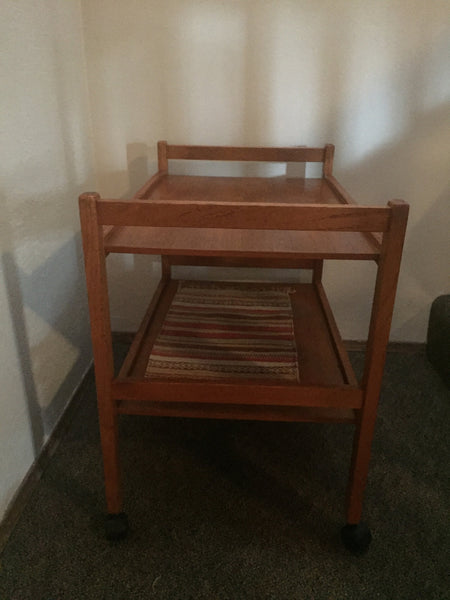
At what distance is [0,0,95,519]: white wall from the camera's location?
1.17 m

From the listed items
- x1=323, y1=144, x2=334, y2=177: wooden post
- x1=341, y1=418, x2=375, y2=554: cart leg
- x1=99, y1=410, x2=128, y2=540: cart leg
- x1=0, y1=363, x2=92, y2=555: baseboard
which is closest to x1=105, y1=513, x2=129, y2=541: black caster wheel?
x1=99, y1=410, x2=128, y2=540: cart leg

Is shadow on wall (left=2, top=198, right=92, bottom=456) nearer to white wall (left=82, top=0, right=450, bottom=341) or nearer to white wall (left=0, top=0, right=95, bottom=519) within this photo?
white wall (left=0, top=0, right=95, bottom=519)

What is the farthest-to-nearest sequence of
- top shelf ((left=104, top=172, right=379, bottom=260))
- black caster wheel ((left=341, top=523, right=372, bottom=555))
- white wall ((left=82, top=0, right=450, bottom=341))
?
white wall ((left=82, top=0, right=450, bottom=341))
black caster wheel ((left=341, top=523, right=372, bottom=555))
top shelf ((left=104, top=172, right=379, bottom=260))

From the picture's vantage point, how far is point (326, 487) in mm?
1322

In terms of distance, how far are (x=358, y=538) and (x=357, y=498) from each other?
0.08m

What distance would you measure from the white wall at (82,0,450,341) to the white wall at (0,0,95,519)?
0.13 metres

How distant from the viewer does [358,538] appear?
113 centimetres

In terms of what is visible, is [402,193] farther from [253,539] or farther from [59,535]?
[59,535]

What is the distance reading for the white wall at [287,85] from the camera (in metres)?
1.56

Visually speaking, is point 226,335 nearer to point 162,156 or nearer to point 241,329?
point 241,329

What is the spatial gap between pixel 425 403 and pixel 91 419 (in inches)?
42.1

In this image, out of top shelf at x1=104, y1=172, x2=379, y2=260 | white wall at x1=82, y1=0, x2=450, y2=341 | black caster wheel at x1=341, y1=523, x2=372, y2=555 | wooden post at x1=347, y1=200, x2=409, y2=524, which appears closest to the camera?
wooden post at x1=347, y1=200, x2=409, y2=524

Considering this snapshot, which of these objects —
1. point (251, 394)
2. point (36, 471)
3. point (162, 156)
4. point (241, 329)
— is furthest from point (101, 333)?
point (162, 156)

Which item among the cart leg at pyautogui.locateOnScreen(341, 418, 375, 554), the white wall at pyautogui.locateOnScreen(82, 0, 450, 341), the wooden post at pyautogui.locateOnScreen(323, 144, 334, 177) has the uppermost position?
the white wall at pyautogui.locateOnScreen(82, 0, 450, 341)
